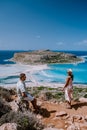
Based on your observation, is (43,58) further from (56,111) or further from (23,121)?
(23,121)

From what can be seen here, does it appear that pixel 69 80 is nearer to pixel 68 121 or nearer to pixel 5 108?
pixel 68 121

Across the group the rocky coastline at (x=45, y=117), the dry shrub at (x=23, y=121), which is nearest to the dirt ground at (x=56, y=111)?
the rocky coastline at (x=45, y=117)

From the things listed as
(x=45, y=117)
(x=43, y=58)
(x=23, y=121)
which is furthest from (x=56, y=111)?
(x=43, y=58)

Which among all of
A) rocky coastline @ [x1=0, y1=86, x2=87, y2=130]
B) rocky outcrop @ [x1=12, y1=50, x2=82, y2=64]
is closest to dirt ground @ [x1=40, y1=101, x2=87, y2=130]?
rocky coastline @ [x1=0, y1=86, x2=87, y2=130]

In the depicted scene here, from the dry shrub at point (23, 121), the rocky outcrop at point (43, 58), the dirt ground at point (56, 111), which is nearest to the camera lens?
the dry shrub at point (23, 121)

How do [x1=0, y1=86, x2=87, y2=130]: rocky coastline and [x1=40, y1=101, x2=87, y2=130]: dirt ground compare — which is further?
[x1=40, y1=101, x2=87, y2=130]: dirt ground

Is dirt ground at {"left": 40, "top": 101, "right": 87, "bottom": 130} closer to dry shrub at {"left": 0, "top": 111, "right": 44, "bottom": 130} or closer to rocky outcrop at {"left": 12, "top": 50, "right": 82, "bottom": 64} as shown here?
dry shrub at {"left": 0, "top": 111, "right": 44, "bottom": 130}

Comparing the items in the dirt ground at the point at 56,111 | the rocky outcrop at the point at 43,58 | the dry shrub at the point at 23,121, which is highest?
the dry shrub at the point at 23,121

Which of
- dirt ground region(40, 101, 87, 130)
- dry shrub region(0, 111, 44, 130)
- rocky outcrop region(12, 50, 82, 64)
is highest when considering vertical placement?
dry shrub region(0, 111, 44, 130)

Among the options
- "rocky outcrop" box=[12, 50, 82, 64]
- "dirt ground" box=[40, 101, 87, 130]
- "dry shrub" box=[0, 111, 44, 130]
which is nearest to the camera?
"dry shrub" box=[0, 111, 44, 130]

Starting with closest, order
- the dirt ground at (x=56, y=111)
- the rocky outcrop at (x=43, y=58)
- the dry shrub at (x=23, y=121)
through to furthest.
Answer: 1. the dry shrub at (x=23, y=121)
2. the dirt ground at (x=56, y=111)
3. the rocky outcrop at (x=43, y=58)

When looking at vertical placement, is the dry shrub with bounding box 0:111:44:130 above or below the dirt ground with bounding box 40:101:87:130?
above

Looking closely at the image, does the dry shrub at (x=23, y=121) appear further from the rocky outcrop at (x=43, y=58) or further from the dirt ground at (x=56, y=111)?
the rocky outcrop at (x=43, y=58)

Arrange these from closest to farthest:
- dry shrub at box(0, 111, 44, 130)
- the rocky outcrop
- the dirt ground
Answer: dry shrub at box(0, 111, 44, 130) < the dirt ground < the rocky outcrop
